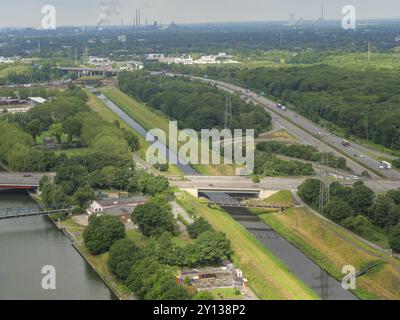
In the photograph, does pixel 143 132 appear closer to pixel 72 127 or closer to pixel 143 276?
pixel 72 127

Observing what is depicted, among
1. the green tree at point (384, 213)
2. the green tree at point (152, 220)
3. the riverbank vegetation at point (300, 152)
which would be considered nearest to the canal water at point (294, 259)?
the green tree at point (384, 213)

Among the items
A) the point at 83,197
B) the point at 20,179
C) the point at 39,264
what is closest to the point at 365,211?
the point at 83,197

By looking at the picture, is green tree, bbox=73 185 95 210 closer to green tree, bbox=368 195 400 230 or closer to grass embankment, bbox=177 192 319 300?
grass embankment, bbox=177 192 319 300

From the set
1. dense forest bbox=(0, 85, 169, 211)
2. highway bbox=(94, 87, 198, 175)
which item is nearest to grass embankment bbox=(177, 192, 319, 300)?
dense forest bbox=(0, 85, 169, 211)

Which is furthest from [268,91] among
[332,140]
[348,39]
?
[348,39]

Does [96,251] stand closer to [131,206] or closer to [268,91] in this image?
[131,206]

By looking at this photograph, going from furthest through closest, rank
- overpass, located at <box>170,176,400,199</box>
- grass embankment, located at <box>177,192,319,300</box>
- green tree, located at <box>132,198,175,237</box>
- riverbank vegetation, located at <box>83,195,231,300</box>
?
1. overpass, located at <box>170,176,400,199</box>
2. green tree, located at <box>132,198,175,237</box>
3. grass embankment, located at <box>177,192,319,300</box>
4. riverbank vegetation, located at <box>83,195,231,300</box>
